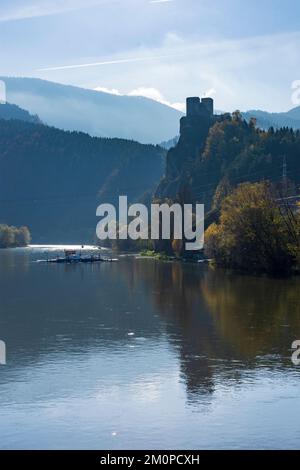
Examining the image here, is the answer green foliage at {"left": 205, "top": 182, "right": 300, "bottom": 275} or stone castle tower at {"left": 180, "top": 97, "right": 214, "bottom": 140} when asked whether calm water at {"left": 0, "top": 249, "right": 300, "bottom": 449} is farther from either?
stone castle tower at {"left": 180, "top": 97, "right": 214, "bottom": 140}

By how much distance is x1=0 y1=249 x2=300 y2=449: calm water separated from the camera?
22.9 metres

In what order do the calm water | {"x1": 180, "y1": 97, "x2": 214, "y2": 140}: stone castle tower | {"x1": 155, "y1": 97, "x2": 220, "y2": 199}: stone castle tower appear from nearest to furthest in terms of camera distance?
the calm water < {"x1": 155, "y1": 97, "x2": 220, "y2": 199}: stone castle tower < {"x1": 180, "y1": 97, "x2": 214, "y2": 140}: stone castle tower

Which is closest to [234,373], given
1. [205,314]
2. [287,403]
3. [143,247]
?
[287,403]

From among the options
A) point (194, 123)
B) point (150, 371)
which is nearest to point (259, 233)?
point (150, 371)

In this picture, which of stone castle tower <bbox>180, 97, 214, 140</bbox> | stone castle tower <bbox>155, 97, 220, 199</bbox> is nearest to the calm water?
stone castle tower <bbox>155, 97, 220, 199</bbox>

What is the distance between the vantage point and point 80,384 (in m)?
28.6

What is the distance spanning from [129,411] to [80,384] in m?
4.11

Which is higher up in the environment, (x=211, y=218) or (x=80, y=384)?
(x=211, y=218)

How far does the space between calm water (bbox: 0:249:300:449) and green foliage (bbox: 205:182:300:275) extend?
54.2 feet

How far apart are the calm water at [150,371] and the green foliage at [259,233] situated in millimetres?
16518

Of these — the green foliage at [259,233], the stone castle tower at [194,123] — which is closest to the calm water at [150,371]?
the green foliage at [259,233]

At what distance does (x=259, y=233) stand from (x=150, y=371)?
47.5 m

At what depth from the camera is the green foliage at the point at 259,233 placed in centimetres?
7556

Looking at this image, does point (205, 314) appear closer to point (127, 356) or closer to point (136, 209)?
point (127, 356)
